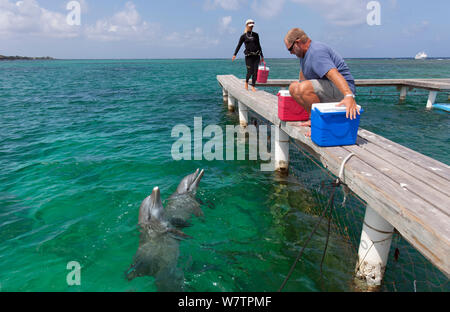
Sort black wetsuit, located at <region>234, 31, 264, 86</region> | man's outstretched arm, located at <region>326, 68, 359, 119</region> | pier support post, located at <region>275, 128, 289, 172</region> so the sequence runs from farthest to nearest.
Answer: black wetsuit, located at <region>234, 31, 264, 86</region> < pier support post, located at <region>275, 128, 289, 172</region> < man's outstretched arm, located at <region>326, 68, 359, 119</region>

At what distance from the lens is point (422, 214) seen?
8.10ft

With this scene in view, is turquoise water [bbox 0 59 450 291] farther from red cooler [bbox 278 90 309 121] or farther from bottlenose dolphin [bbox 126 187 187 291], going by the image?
red cooler [bbox 278 90 309 121]

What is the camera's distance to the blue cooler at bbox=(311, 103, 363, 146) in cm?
373

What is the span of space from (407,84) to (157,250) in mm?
18077

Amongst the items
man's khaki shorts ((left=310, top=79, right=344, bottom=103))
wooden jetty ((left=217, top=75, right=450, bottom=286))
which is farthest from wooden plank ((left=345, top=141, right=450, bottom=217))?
man's khaki shorts ((left=310, top=79, right=344, bottom=103))

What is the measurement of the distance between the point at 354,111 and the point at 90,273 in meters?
4.44

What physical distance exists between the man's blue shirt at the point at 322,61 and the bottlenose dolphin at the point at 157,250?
3.14m

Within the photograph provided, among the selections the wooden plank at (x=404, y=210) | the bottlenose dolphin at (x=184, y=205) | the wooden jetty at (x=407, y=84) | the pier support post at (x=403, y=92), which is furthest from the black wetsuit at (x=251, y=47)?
the pier support post at (x=403, y=92)

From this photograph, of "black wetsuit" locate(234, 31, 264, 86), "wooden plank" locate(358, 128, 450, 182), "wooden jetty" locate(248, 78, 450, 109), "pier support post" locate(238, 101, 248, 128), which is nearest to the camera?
"wooden plank" locate(358, 128, 450, 182)

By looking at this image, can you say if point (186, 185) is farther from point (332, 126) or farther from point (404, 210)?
point (404, 210)

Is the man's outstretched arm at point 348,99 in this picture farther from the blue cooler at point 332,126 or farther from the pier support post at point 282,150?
the pier support post at point 282,150

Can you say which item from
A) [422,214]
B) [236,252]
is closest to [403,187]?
[422,214]
